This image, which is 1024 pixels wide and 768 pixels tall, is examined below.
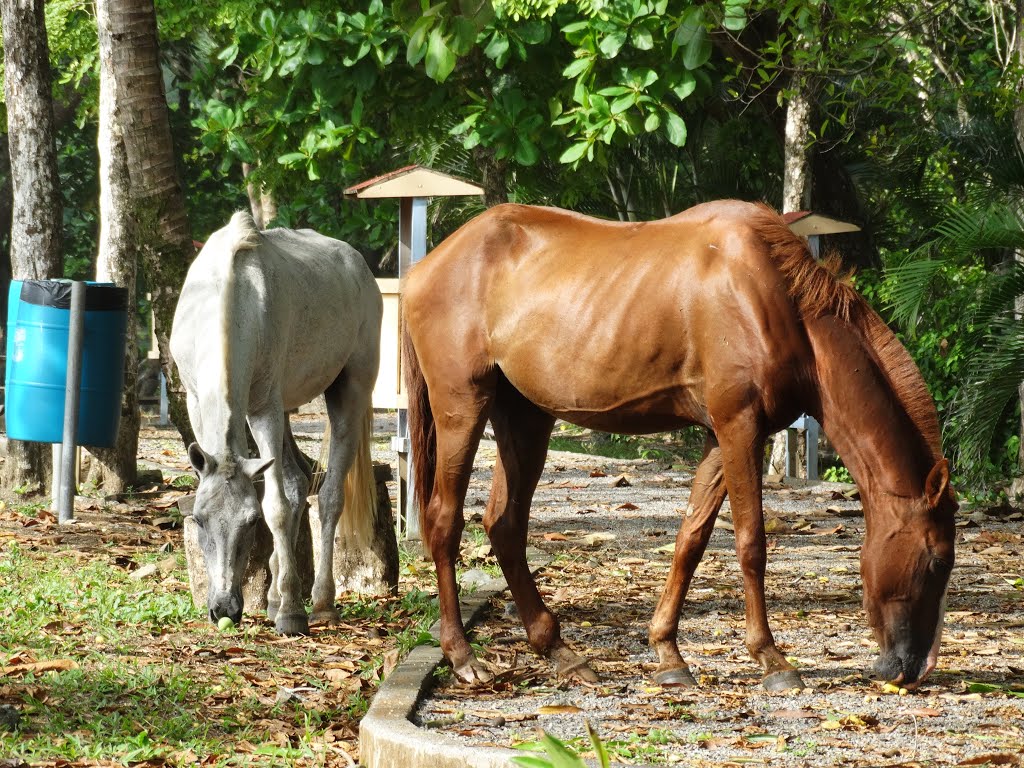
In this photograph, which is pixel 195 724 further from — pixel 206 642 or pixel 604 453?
pixel 604 453

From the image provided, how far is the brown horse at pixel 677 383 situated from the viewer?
4.95 meters

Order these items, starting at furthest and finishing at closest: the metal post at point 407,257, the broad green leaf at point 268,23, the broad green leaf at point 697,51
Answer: the broad green leaf at point 268,23 → the metal post at point 407,257 → the broad green leaf at point 697,51

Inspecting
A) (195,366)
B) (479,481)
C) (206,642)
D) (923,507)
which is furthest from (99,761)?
(479,481)

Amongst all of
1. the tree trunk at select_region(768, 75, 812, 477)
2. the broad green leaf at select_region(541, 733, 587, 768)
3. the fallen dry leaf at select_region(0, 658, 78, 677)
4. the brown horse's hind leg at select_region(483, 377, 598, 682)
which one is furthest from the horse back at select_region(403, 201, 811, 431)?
the tree trunk at select_region(768, 75, 812, 477)

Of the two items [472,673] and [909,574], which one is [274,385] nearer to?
[472,673]

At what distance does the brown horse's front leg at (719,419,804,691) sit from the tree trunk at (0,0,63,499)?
7630 millimetres

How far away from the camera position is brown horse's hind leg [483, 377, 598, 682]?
5.53 meters

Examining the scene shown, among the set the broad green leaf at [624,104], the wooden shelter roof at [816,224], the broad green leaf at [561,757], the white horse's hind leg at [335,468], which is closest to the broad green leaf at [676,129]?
Answer: the broad green leaf at [624,104]

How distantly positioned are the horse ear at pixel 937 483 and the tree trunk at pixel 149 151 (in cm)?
560

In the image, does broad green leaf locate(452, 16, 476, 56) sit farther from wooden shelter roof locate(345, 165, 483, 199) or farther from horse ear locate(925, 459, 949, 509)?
wooden shelter roof locate(345, 165, 483, 199)

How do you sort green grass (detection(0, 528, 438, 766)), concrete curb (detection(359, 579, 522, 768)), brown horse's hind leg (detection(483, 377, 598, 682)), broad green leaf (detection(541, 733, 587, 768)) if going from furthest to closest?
brown horse's hind leg (detection(483, 377, 598, 682))
green grass (detection(0, 528, 438, 766))
concrete curb (detection(359, 579, 522, 768))
broad green leaf (detection(541, 733, 587, 768))

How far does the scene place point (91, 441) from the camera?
10039 millimetres

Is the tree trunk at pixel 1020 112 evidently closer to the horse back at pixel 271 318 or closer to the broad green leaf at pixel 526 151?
the broad green leaf at pixel 526 151

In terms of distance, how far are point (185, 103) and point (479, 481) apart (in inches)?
748
